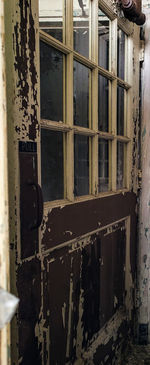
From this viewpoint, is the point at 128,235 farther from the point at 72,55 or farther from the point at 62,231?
the point at 72,55

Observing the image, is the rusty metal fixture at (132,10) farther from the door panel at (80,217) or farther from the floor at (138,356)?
the floor at (138,356)

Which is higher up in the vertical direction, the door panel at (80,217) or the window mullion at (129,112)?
the window mullion at (129,112)

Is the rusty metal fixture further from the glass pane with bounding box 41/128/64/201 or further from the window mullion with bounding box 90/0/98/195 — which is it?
the glass pane with bounding box 41/128/64/201

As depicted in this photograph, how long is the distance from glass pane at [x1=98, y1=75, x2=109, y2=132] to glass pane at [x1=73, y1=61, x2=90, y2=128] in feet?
0.55

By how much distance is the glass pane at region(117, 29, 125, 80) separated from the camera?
1.91m

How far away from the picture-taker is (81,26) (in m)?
1.46

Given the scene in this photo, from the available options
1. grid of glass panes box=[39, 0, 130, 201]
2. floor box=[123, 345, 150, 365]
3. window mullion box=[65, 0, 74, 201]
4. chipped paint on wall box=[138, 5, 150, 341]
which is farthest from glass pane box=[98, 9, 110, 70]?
floor box=[123, 345, 150, 365]

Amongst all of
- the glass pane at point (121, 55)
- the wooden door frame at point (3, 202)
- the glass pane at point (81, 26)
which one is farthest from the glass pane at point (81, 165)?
the wooden door frame at point (3, 202)

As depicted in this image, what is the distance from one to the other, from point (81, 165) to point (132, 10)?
91 centimetres

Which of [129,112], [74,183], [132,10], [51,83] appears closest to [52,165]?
[74,183]

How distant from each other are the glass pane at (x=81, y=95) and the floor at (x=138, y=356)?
1494 millimetres

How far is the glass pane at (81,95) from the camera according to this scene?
1428 millimetres

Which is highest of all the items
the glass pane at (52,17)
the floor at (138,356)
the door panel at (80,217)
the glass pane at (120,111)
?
the glass pane at (52,17)

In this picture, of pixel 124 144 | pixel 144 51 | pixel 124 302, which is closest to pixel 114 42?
pixel 144 51
